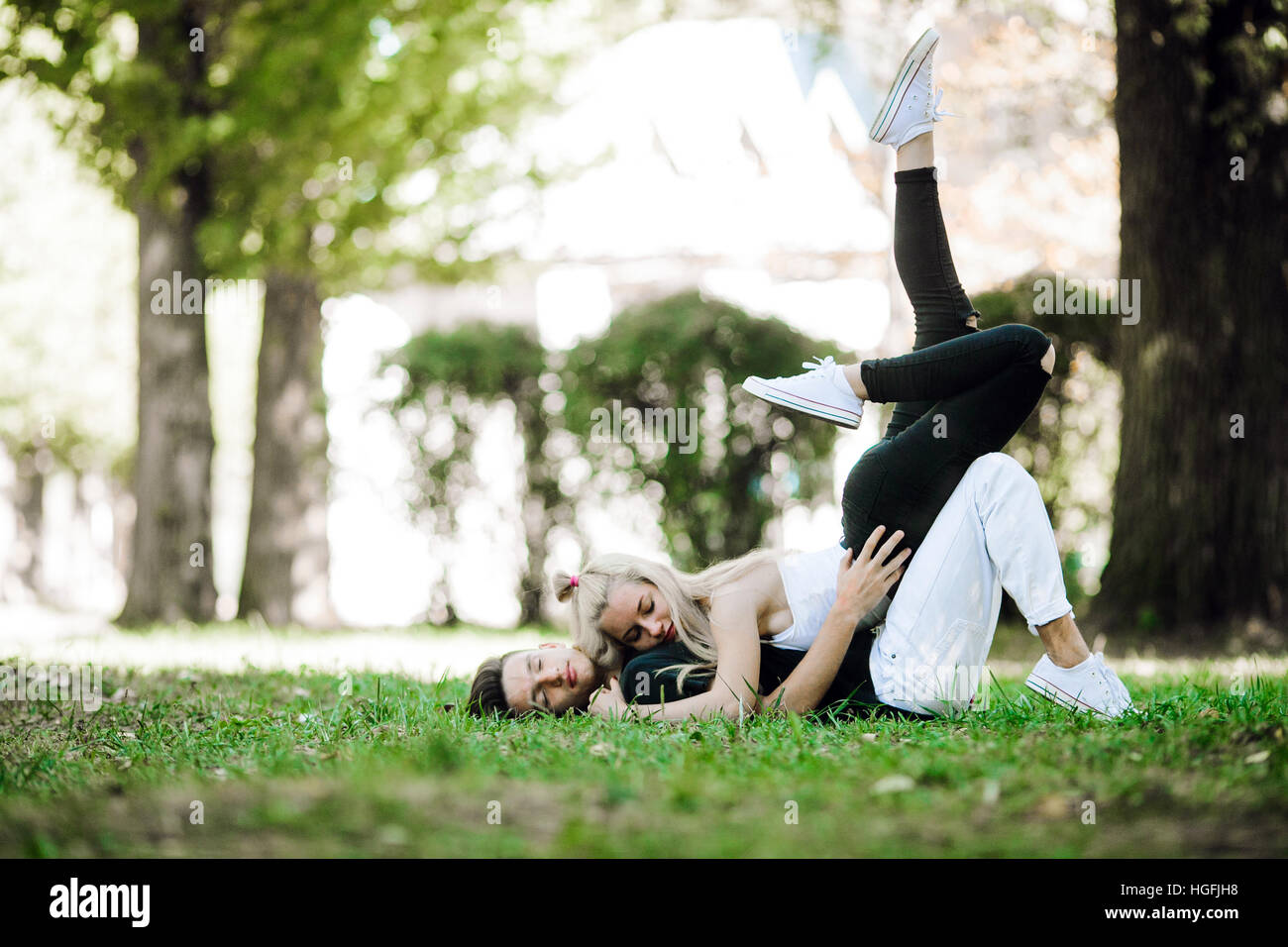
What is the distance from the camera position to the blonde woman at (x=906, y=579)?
410cm

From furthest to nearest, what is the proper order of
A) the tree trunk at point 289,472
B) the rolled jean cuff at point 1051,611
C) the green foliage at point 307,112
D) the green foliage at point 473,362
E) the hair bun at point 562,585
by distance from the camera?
the tree trunk at point 289,472
the green foliage at point 473,362
the green foliage at point 307,112
the hair bun at point 562,585
the rolled jean cuff at point 1051,611

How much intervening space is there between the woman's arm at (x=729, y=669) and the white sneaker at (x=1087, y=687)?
1042 millimetres

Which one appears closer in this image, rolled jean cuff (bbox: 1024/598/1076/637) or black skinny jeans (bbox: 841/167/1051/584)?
rolled jean cuff (bbox: 1024/598/1076/637)

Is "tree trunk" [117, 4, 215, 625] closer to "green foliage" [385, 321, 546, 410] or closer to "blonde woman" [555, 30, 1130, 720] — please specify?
"green foliage" [385, 321, 546, 410]

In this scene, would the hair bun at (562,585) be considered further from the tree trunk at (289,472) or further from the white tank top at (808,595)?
the tree trunk at (289,472)

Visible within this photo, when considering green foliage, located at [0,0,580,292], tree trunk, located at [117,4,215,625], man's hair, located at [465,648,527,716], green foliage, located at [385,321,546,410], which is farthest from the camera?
green foliage, located at [385,321,546,410]

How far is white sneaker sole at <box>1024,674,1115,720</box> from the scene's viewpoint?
4.05 m

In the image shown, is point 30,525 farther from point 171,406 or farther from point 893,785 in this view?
point 893,785

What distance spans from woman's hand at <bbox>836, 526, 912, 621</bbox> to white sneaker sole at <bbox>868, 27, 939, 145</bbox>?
5.37 ft

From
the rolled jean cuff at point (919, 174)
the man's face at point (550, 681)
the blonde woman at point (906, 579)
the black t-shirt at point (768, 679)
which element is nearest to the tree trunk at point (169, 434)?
the man's face at point (550, 681)

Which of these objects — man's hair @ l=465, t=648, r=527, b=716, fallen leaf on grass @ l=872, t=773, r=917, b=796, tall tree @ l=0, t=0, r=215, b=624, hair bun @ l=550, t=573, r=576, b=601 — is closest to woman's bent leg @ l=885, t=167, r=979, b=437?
hair bun @ l=550, t=573, r=576, b=601

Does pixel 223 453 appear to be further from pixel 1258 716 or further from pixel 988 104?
pixel 1258 716

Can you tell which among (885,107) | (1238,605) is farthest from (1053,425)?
(885,107)

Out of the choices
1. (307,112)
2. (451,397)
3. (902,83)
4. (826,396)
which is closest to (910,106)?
(902,83)
